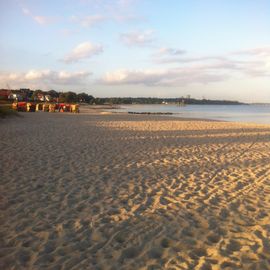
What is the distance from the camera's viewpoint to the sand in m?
3.80

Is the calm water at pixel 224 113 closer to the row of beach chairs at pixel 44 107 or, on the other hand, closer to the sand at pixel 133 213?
the row of beach chairs at pixel 44 107

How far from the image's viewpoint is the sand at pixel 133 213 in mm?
3797

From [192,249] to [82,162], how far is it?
598 centimetres

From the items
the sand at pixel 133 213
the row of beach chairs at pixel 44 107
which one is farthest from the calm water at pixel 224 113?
the sand at pixel 133 213

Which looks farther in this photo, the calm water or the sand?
the calm water

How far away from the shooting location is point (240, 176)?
8125mm

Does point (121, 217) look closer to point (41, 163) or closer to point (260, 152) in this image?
point (41, 163)

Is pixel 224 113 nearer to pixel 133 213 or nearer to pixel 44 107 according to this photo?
pixel 44 107

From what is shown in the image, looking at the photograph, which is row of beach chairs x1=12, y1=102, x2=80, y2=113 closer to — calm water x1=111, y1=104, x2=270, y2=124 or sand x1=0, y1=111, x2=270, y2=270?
calm water x1=111, y1=104, x2=270, y2=124

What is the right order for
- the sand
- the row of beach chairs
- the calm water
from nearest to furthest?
the sand
the row of beach chairs
the calm water

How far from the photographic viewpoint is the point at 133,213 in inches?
207

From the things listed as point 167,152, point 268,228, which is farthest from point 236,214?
point 167,152

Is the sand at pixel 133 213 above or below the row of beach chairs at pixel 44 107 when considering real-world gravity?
below

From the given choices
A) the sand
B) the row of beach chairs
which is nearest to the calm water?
the row of beach chairs
